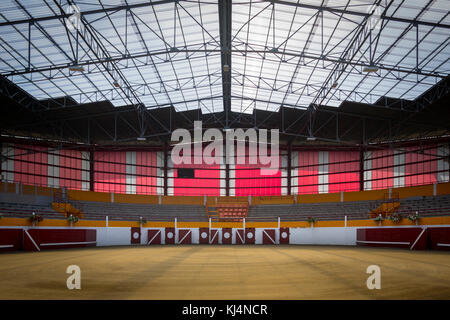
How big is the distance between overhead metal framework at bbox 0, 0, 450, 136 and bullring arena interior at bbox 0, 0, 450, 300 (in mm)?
150

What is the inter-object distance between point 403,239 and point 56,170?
38.5 metres

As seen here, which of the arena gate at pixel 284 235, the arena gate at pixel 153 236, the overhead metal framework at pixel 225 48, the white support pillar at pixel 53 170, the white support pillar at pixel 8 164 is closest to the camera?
the overhead metal framework at pixel 225 48

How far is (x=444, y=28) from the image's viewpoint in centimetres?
2348

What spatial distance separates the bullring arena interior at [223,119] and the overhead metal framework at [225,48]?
15 centimetres

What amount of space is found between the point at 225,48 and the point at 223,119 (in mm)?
22781

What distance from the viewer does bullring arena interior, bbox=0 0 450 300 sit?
15.0 metres

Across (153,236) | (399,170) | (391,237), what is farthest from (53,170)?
(399,170)

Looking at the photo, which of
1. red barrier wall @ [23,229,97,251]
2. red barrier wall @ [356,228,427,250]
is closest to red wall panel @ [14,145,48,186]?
red barrier wall @ [23,229,97,251]

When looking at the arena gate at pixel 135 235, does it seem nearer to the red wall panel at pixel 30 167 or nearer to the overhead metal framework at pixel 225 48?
the red wall panel at pixel 30 167

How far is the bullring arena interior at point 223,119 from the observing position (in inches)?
591

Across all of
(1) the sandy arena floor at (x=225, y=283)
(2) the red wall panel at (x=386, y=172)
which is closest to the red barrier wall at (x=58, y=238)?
(1) the sandy arena floor at (x=225, y=283)

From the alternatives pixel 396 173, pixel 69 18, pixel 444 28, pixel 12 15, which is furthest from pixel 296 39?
pixel 396 173

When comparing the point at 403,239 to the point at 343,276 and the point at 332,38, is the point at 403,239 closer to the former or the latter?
the point at 332,38
